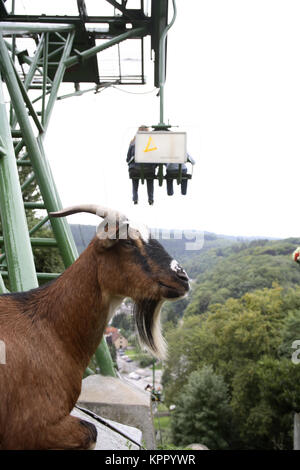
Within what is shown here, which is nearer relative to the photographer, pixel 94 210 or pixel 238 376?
pixel 94 210

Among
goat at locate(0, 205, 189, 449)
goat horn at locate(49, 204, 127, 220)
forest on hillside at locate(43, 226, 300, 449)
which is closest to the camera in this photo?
goat at locate(0, 205, 189, 449)

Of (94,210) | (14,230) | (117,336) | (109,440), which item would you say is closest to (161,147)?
(14,230)

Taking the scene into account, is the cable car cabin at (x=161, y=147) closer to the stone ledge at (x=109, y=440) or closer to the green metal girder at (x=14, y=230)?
the green metal girder at (x=14, y=230)

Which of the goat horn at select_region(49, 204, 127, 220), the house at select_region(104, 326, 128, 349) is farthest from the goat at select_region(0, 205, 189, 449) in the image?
the house at select_region(104, 326, 128, 349)

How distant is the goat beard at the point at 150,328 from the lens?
2162mm

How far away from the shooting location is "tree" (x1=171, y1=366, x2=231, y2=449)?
33122mm

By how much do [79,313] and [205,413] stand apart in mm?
35158

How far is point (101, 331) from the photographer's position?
2.20 meters

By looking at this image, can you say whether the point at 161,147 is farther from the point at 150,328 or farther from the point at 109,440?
the point at 109,440

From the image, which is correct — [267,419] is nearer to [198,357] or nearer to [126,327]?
[198,357]

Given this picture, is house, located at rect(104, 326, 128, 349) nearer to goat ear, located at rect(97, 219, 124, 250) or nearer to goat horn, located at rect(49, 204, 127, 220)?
goat ear, located at rect(97, 219, 124, 250)

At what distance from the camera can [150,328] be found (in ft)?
7.38

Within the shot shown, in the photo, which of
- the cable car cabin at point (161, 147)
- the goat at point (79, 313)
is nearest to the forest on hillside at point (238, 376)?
the cable car cabin at point (161, 147)
